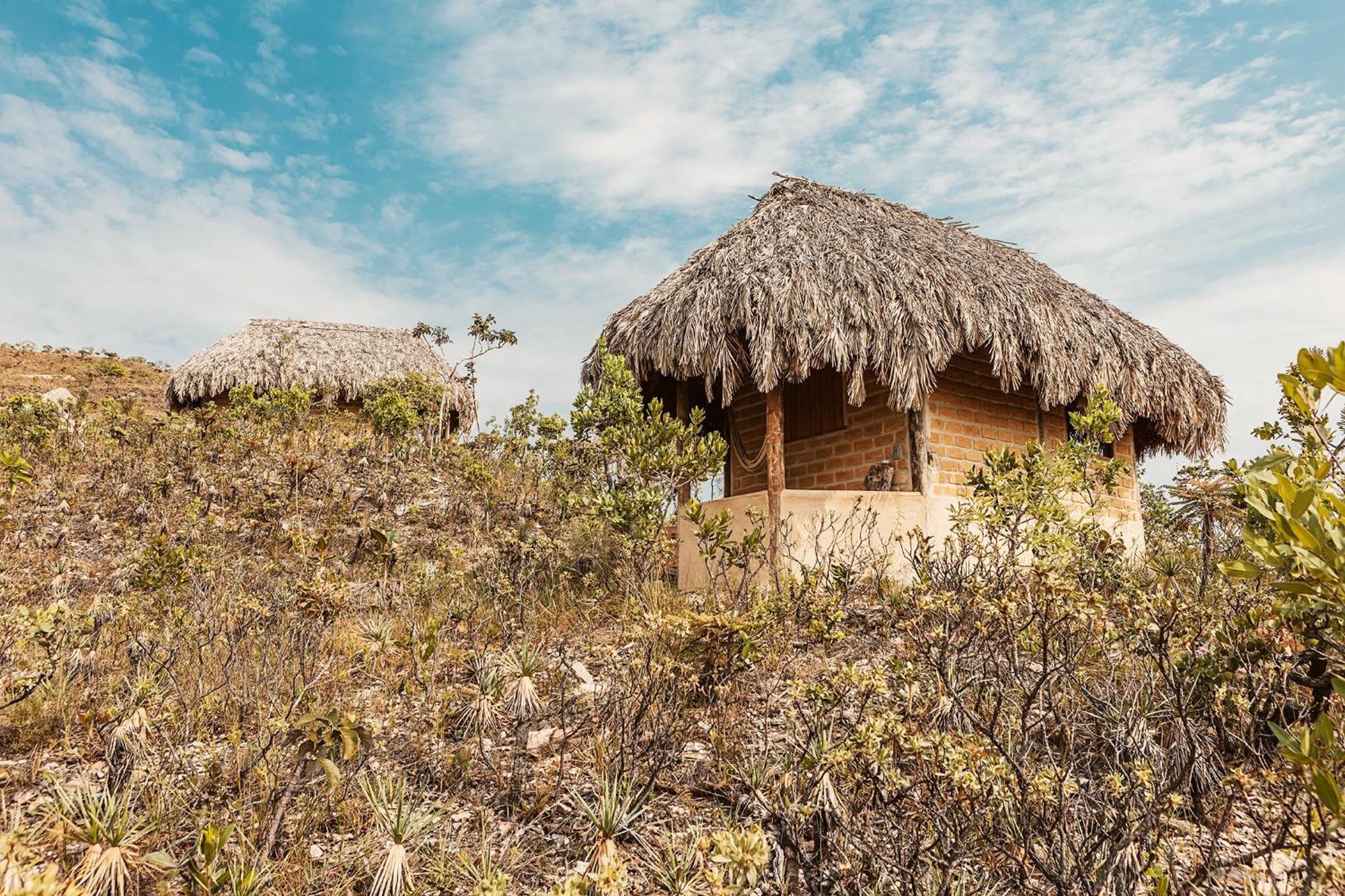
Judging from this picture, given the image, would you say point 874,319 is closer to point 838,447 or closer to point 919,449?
point 919,449

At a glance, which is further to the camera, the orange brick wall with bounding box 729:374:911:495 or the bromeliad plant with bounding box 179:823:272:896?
the orange brick wall with bounding box 729:374:911:495

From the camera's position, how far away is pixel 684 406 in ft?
28.0

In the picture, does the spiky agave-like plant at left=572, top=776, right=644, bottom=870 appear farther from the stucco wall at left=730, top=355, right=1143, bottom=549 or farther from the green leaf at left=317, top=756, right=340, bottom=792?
the stucco wall at left=730, top=355, right=1143, bottom=549

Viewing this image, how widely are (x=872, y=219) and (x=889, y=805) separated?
251 inches

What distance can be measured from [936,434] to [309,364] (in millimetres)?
12271

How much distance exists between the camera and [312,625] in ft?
16.3

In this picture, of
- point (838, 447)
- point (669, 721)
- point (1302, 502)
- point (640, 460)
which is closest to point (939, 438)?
point (838, 447)

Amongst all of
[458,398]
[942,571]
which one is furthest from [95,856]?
[458,398]

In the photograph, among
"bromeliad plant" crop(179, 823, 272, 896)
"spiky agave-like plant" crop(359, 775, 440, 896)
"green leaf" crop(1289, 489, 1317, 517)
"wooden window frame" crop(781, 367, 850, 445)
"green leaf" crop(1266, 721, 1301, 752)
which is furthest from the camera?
"wooden window frame" crop(781, 367, 850, 445)

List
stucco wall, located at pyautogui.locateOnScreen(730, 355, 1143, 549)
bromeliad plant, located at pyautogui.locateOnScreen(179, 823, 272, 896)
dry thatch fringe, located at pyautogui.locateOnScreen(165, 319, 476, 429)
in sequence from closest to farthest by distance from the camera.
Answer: bromeliad plant, located at pyautogui.locateOnScreen(179, 823, 272, 896) → stucco wall, located at pyautogui.locateOnScreen(730, 355, 1143, 549) → dry thatch fringe, located at pyautogui.locateOnScreen(165, 319, 476, 429)

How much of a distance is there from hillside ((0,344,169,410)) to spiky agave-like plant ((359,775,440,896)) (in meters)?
18.6

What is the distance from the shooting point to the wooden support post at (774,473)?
6.58 m

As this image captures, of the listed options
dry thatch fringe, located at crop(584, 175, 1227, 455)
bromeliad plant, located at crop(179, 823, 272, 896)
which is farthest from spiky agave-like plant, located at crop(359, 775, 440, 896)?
dry thatch fringe, located at crop(584, 175, 1227, 455)

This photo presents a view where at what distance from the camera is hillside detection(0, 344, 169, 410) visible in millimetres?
19234
